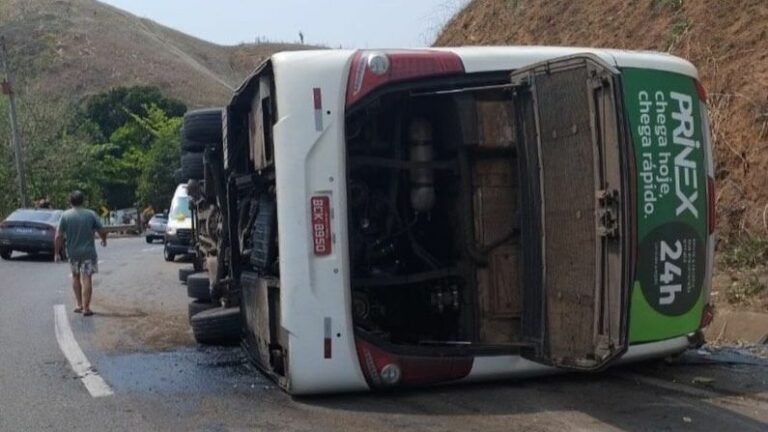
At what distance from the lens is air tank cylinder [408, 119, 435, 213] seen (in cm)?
749

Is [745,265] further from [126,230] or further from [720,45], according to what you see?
[126,230]

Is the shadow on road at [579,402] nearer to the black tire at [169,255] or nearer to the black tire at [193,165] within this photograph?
the black tire at [193,165]

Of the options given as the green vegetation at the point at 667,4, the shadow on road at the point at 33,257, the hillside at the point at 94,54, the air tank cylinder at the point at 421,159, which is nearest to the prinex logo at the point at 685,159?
the air tank cylinder at the point at 421,159

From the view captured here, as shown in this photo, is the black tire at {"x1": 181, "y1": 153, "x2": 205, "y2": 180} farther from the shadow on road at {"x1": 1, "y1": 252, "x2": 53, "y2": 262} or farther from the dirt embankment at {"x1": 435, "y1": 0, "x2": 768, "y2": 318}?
the shadow on road at {"x1": 1, "y1": 252, "x2": 53, "y2": 262}

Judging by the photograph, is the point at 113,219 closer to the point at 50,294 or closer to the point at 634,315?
the point at 50,294

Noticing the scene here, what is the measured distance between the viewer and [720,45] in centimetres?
1365

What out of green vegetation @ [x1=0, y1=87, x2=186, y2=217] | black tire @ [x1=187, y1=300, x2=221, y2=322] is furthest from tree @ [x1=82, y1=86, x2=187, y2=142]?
black tire @ [x1=187, y1=300, x2=221, y2=322]

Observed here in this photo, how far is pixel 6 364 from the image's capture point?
9656mm

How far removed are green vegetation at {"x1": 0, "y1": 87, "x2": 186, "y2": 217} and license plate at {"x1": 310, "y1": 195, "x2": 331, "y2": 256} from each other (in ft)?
156

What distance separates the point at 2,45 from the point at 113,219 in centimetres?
1796

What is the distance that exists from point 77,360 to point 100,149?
52232 mm

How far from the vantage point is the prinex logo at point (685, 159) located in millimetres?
6668

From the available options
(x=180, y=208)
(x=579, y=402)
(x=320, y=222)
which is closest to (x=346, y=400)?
(x=320, y=222)

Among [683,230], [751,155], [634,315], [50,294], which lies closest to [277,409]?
[634,315]
